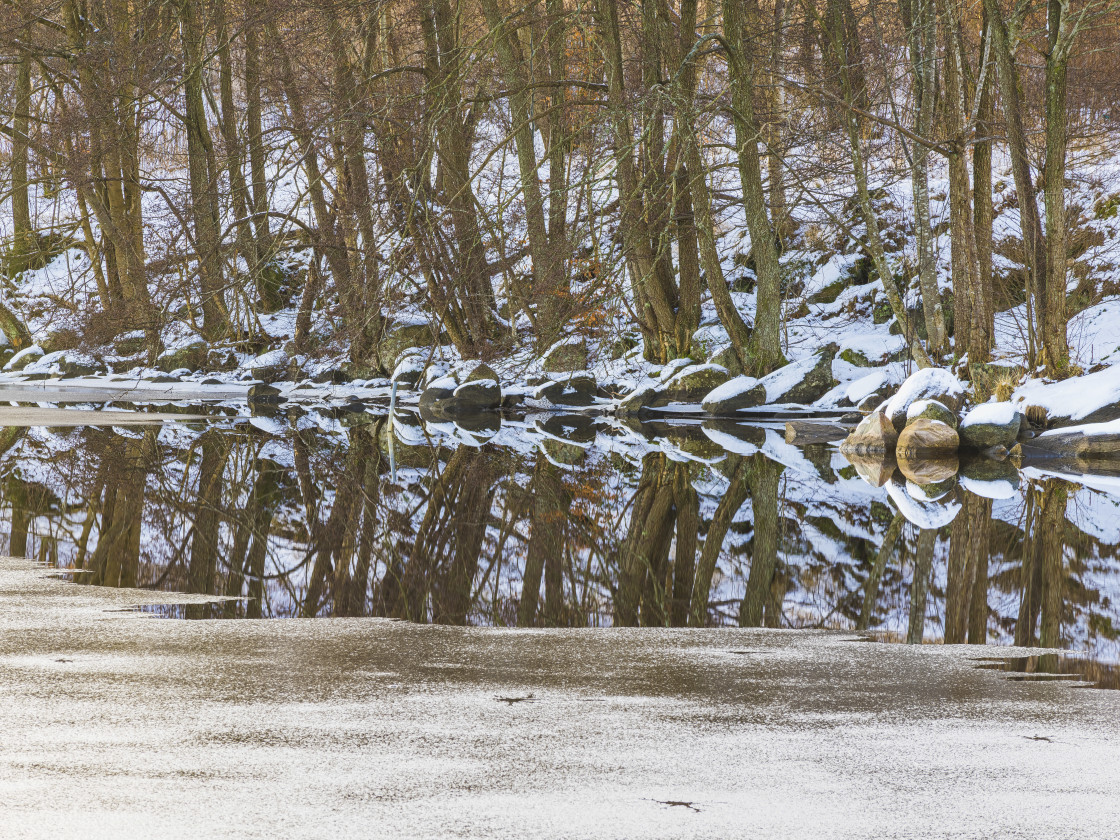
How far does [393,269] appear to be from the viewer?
36.7 ft

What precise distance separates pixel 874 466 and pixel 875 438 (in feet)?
4.28

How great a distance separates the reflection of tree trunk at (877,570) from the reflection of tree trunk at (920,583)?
0.48ft

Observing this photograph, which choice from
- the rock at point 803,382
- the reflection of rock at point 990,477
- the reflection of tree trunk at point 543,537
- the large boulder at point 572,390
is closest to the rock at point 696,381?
the rock at point 803,382

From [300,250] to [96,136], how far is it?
59.0ft

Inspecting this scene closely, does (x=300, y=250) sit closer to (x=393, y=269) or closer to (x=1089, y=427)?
(x=393, y=269)

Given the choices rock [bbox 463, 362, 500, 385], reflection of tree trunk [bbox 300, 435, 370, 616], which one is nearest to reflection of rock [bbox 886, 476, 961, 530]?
reflection of tree trunk [bbox 300, 435, 370, 616]

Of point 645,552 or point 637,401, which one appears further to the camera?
point 637,401

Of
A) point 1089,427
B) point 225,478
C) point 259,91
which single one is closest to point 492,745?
point 225,478

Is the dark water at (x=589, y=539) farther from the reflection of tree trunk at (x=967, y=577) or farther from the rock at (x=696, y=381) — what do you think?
the rock at (x=696, y=381)

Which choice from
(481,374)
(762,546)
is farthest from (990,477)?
(481,374)

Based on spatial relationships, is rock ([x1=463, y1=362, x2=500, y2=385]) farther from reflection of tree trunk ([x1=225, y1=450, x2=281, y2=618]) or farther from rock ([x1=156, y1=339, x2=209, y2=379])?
rock ([x1=156, y1=339, x2=209, y2=379])

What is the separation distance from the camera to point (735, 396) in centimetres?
1695

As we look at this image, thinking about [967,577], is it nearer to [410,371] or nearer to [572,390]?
[572,390]

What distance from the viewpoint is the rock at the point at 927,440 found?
11.5 meters
